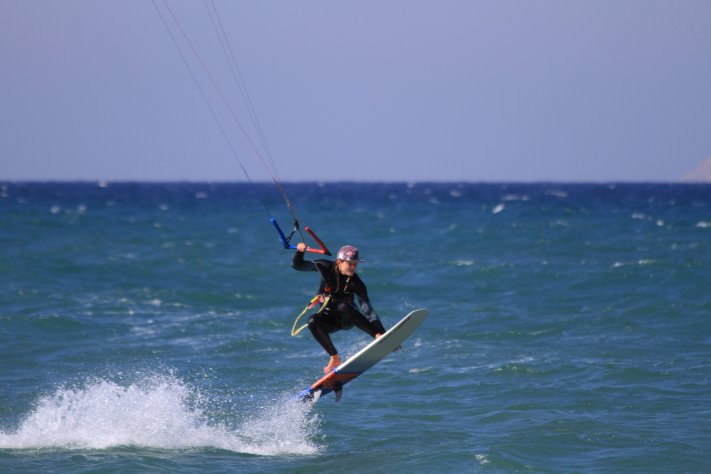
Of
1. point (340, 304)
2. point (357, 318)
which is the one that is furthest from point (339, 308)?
point (357, 318)

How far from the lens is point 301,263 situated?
1095 cm

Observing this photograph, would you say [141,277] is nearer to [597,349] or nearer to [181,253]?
[181,253]

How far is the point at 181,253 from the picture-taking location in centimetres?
3481

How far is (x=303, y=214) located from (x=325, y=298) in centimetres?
5527

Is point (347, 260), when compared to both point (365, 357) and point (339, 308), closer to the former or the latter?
point (339, 308)

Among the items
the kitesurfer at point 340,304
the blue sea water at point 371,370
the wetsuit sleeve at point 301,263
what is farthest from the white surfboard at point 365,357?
the wetsuit sleeve at point 301,263

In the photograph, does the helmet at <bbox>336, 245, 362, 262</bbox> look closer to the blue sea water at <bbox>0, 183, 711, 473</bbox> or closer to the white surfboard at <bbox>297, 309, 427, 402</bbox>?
the white surfboard at <bbox>297, 309, 427, 402</bbox>

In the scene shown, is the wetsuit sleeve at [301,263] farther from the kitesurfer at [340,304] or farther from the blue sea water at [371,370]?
the blue sea water at [371,370]

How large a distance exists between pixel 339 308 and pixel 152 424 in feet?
10.3

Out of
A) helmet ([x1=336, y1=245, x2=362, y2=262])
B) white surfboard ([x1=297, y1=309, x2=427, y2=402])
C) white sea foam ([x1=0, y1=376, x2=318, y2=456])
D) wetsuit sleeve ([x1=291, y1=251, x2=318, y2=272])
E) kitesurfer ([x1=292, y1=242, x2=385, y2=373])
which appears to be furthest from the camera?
white sea foam ([x1=0, y1=376, x2=318, y2=456])

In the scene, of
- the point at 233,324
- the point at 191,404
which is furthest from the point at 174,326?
the point at 191,404

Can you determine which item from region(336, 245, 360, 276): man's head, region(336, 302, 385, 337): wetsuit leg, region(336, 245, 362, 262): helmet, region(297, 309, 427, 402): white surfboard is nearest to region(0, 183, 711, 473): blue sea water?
region(297, 309, 427, 402): white surfboard

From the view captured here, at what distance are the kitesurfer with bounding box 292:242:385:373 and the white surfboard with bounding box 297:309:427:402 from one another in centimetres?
15

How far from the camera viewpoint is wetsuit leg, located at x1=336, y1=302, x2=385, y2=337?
38.0 feet
